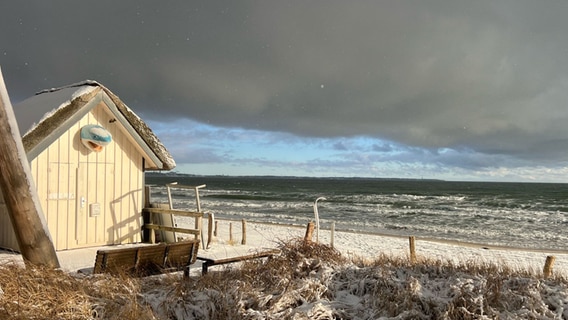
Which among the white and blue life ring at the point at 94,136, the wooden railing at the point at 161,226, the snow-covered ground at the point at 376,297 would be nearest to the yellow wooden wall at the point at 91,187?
the white and blue life ring at the point at 94,136

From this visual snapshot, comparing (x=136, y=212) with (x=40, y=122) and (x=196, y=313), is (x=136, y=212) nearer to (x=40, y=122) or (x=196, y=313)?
(x=40, y=122)

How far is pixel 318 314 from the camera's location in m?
5.51

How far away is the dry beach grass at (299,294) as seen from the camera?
5.45 metres

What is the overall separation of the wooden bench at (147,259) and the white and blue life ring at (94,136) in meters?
5.22

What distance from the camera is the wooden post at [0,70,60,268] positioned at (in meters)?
7.01

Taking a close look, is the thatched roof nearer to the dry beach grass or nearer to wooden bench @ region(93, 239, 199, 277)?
wooden bench @ region(93, 239, 199, 277)

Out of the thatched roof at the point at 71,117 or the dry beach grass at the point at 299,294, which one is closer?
the dry beach grass at the point at 299,294

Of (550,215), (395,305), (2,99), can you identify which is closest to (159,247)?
(2,99)

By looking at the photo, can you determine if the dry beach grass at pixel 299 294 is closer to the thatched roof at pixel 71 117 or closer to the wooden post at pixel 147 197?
the thatched roof at pixel 71 117

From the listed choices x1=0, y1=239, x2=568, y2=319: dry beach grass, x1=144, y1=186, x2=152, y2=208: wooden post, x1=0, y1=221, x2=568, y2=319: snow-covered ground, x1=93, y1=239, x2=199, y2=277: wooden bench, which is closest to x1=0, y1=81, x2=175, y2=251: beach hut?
x1=144, y1=186, x2=152, y2=208: wooden post

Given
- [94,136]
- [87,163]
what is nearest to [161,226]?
[87,163]

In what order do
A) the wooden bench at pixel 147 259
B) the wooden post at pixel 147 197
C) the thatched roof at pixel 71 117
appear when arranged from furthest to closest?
the wooden post at pixel 147 197 → the thatched roof at pixel 71 117 → the wooden bench at pixel 147 259

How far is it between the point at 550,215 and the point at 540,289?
42.7 meters

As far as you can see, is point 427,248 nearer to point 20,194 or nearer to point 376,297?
point 376,297
